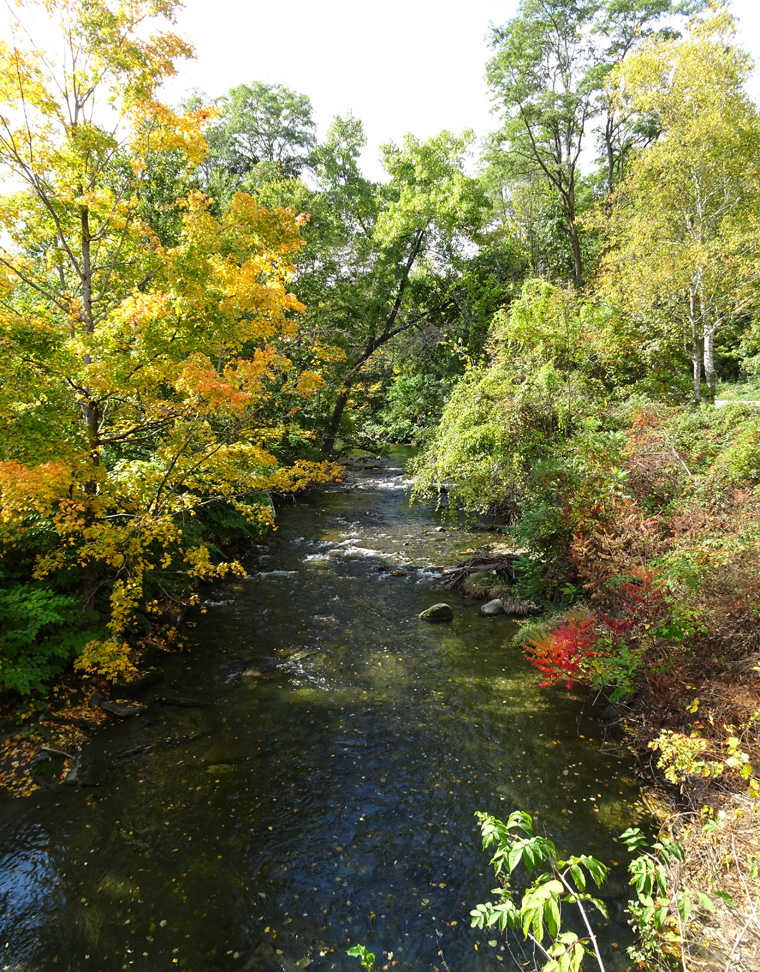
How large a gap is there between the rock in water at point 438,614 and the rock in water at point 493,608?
732 millimetres

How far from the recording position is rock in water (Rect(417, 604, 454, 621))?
10.2 metres

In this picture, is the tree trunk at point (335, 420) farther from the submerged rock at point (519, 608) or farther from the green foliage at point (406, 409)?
the submerged rock at point (519, 608)

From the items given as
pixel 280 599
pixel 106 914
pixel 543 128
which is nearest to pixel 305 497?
pixel 280 599

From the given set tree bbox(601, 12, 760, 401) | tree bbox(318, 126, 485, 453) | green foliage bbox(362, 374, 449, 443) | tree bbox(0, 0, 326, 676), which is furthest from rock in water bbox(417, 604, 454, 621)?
green foliage bbox(362, 374, 449, 443)

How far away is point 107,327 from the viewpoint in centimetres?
675

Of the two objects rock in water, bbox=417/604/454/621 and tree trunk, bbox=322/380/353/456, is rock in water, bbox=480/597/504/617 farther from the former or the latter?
tree trunk, bbox=322/380/353/456

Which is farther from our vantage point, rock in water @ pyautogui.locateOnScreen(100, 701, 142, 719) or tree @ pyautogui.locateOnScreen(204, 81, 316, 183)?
tree @ pyautogui.locateOnScreen(204, 81, 316, 183)

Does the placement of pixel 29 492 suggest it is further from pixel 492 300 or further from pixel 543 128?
pixel 543 128

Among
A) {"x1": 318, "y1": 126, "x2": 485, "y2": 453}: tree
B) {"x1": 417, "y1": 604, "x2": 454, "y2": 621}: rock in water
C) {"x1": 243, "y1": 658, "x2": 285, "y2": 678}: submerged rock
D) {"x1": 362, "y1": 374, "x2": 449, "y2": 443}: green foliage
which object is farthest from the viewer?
{"x1": 362, "y1": 374, "x2": 449, "y2": 443}: green foliage

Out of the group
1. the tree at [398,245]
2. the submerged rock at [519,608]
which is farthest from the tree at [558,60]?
the submerged rock at [519,608]

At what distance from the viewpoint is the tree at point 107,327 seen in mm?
6434

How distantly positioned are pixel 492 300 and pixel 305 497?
1198 centimetres

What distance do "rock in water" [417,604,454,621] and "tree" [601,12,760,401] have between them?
9.70 metres

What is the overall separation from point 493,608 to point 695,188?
12.5m
